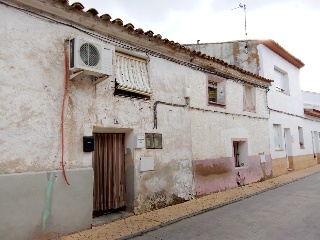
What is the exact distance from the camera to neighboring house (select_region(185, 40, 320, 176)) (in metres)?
13.1

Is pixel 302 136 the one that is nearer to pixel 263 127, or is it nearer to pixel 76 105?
pixel 263 127

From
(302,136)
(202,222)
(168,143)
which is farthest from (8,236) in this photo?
(302,136)

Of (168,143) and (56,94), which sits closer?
(56,94)

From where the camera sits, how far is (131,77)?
21.4 feet

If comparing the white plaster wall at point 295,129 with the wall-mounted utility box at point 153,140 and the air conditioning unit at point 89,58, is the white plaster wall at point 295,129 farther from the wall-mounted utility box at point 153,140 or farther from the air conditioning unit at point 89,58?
the air conditioning unit at point 89,58

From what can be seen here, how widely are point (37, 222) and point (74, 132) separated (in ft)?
5.75

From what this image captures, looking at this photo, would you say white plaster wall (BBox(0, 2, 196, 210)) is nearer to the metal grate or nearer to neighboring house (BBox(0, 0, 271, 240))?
neighboring house (BBox(0, 0, 271, 240))

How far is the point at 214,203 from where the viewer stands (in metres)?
7.19

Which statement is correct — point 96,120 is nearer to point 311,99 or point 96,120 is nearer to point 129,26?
point 129,26

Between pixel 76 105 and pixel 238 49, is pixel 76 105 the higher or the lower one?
the lower one

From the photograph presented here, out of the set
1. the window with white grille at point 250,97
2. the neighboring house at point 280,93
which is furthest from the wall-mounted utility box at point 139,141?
the neighboring house at point 280,93

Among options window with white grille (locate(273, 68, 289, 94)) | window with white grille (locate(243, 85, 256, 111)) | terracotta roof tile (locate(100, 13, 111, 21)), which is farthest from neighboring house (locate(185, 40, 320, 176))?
terracotta roof tile (locate(100, 13, 111, 21))

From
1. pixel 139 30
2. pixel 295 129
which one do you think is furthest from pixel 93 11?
pixel 295 129

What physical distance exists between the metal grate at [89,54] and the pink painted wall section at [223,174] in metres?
4.50
